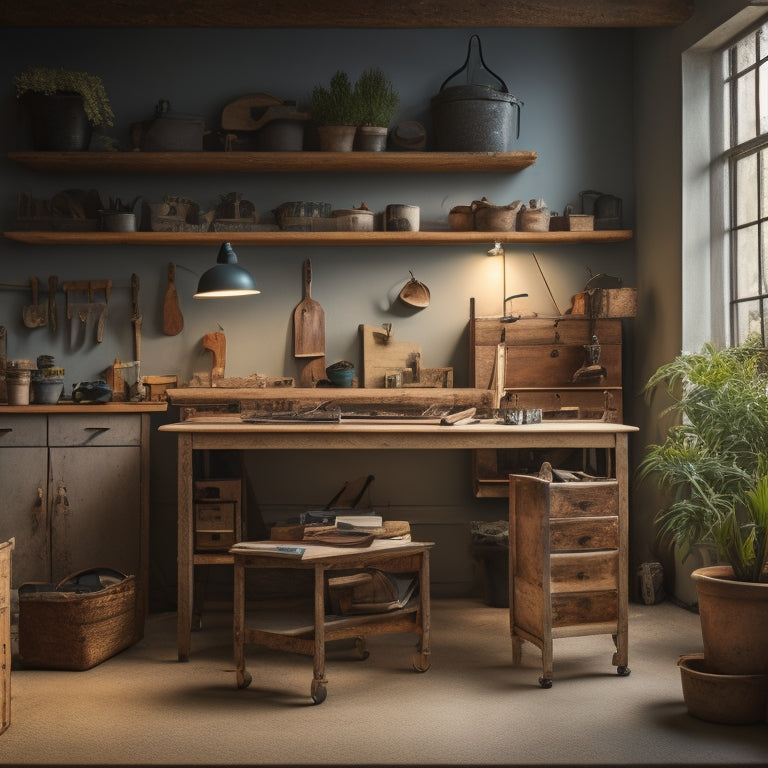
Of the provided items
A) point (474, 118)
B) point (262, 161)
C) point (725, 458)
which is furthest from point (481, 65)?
point (725, 458)

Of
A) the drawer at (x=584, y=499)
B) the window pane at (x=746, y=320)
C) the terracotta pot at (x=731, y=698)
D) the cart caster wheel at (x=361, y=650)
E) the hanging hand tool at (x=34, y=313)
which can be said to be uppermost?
the hanging hand tool at (x=34, y=313)

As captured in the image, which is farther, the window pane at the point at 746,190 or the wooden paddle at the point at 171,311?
the wooden paddle at the point at 171,311

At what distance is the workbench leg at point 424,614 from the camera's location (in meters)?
3.97

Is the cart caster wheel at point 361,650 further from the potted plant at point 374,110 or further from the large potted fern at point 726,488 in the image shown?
the potted plant at point 374,110

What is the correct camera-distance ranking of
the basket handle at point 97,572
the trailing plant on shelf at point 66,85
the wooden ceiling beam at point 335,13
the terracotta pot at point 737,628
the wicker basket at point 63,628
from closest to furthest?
the terracotta pot at point 737,628
the wicker basket at point 63,628
the basket handle at point 97,572
the wooden ceiling beam at point 335,13
the trailing plant on shelf at point 66,85

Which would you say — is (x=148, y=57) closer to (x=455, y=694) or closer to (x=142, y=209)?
(x=142, y=209)

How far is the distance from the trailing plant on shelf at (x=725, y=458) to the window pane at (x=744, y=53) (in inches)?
58.7

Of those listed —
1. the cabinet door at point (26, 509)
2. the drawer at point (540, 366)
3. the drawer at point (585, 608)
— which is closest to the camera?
the drawer at point (585, 608)

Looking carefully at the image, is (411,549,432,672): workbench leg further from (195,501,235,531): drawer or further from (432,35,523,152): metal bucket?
(432,35,523,152): metal bucket

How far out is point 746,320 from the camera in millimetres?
4898

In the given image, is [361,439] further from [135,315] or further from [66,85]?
[66,85]

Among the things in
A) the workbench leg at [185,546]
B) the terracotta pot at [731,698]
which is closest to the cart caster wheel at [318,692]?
the workbench leg at [185,546]

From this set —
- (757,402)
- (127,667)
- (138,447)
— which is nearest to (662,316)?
(757,402)

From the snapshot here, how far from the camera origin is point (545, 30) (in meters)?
5.78
